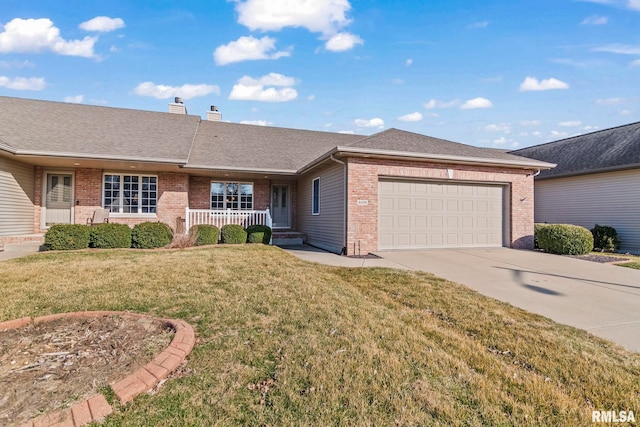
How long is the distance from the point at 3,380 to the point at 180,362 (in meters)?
1.32

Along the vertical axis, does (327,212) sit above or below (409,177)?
below

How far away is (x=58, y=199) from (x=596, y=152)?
23.5m

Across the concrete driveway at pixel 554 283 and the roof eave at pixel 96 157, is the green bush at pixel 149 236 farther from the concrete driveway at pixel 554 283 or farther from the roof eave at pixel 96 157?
the concrete driveway at pixel 554 283

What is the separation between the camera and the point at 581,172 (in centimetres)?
1413

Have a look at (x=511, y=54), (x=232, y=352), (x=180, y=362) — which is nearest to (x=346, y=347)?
(x=232, y=352)

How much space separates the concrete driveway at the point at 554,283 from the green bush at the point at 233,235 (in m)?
5.26

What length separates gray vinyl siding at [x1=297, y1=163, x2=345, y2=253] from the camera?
33.6ft

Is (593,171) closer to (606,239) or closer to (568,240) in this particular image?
(606,239)

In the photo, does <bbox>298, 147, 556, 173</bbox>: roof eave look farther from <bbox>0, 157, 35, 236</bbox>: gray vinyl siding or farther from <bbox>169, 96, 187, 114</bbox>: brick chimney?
<bbox>169, 96, 187, 114</bbox>: brick chimney

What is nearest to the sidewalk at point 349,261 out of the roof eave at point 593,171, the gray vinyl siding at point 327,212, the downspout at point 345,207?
the downspout at point 345,207

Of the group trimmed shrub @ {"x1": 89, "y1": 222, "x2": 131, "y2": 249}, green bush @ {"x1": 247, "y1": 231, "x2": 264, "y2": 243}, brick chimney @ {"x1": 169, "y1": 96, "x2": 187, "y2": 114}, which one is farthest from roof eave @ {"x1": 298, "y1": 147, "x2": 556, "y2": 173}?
brick chimney @ {"x1": 169, "y1": 96, "x2": 187, "y2": 114}

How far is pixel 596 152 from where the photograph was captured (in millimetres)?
14844

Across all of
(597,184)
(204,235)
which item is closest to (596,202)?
(597,184)

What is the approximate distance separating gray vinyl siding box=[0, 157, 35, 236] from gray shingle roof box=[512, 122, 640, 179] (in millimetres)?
22254
